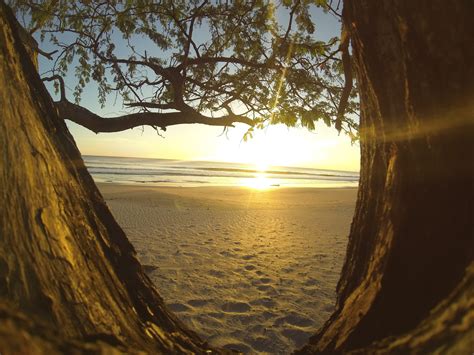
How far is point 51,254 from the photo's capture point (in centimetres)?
121

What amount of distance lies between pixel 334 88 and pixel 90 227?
4.83m

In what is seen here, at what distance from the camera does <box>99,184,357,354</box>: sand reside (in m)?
4.00

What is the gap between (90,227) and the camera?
1624 millimetres

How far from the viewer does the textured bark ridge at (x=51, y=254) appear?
1.06 m

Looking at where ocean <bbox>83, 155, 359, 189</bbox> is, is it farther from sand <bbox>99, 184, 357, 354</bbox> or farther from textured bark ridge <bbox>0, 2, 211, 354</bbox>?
textured bark ridge <bbox>0, 2, 211, 354</bbox>

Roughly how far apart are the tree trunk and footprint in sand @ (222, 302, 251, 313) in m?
2.87

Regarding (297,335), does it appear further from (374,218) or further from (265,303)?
(374,218)

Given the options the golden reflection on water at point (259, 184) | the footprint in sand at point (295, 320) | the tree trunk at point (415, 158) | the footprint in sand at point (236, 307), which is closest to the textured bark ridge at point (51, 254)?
the tree trunk at point (415, 158)

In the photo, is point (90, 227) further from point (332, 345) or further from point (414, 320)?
point (414, 320)

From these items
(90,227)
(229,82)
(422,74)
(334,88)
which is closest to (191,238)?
(229,82)

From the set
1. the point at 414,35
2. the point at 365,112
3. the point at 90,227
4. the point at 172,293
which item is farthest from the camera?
the point at 172,293

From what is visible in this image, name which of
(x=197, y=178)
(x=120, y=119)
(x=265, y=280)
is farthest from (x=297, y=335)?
(x=197, y=178)

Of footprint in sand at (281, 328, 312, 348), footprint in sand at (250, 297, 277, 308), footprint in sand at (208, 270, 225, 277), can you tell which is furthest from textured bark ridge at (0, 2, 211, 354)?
footprint in sand at (208, 270, 225, 277)

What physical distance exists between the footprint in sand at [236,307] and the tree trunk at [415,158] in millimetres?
2872
